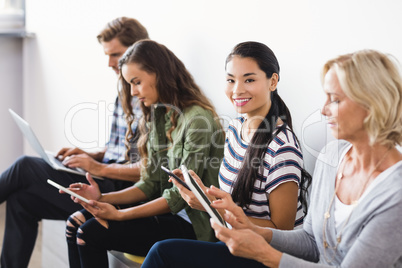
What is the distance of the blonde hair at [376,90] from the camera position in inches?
46.1

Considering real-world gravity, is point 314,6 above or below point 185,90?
above

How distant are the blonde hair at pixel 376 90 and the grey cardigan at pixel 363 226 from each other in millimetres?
94

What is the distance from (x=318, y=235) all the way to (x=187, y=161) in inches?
26.0

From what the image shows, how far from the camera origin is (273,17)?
189 cm

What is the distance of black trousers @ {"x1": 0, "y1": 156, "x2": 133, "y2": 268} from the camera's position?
7.33ft

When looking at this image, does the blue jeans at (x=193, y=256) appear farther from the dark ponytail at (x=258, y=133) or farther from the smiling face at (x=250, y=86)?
the smiling face at (x=250, y=86)

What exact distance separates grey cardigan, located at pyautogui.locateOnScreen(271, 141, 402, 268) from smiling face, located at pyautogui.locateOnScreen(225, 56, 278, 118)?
1.17 ft

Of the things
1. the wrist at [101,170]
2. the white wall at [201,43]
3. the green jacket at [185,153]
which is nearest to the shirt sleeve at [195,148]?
the green jacket at [185,153]

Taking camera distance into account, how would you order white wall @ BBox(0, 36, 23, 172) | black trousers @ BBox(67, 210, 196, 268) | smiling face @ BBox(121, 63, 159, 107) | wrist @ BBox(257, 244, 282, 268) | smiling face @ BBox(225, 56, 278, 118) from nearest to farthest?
wrist @ BBox(257, 244, 282, 268)
smiling face @ BBox(225, 56, 278, 118)
black trousers @ BBox(67, 210, 196, 268)
smiling face @ BBox(121, 63, 159, 107)
white wall @ BBox(0, 36, 23, 172)

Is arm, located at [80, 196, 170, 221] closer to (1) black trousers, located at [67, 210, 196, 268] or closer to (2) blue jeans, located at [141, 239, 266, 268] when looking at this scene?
(1) black trousers, located at [67, 210, 196, 268]

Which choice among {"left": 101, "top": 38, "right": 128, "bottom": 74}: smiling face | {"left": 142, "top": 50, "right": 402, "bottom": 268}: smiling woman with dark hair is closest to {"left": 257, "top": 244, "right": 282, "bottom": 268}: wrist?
{"left": 142, "top": 50, "right": 402, "bottom": 268}: smiling woman with dark hair

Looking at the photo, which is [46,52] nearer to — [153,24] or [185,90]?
[153,24]

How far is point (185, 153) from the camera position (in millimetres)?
1905

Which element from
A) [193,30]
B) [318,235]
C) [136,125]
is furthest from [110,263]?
[193,30]
